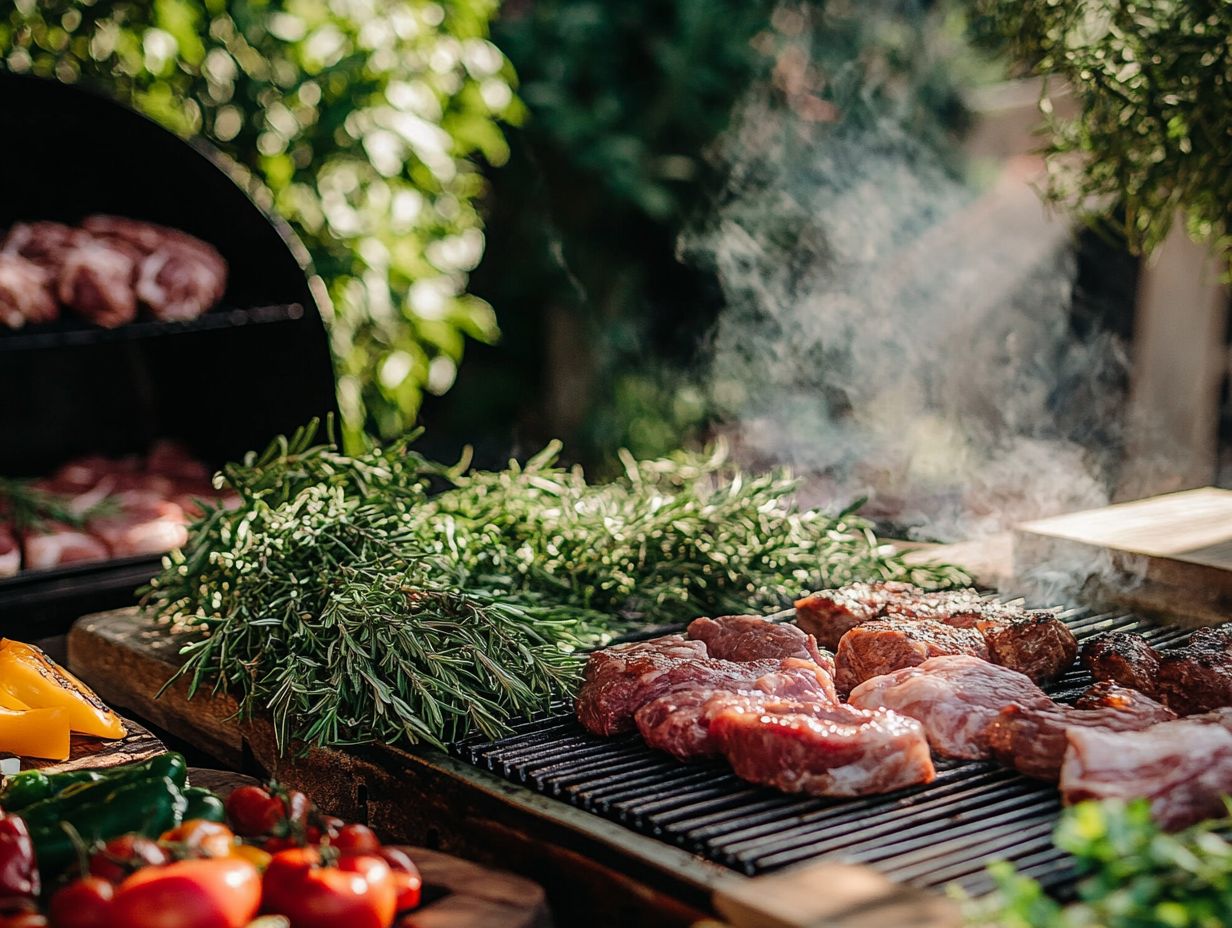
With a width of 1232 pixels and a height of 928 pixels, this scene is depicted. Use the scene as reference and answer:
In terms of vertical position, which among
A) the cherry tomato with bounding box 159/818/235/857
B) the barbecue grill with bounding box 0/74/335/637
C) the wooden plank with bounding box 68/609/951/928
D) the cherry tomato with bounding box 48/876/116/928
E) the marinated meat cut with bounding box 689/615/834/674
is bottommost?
the wooden plank with bounding box 68/609/951/928

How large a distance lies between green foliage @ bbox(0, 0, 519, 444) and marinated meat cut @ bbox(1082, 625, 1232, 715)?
140 inches

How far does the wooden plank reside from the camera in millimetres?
2219

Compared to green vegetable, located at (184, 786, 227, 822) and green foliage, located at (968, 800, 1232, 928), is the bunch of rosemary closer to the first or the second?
green vegetable, located at (184, 786, 227, 822)

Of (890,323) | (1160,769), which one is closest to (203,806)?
(1160,769)

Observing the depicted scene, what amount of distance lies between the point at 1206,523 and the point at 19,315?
4180 millimetres

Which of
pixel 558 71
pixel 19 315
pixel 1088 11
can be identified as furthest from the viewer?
pixel 558 71

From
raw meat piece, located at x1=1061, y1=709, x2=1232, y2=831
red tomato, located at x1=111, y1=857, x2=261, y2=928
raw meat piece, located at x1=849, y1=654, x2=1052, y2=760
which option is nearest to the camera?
red tomato, located at x1=111, y1=857, x2=261, y2=928

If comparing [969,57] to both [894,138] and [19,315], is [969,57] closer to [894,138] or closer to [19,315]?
[894,138]

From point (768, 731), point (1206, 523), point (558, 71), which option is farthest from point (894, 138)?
point (768, 731)

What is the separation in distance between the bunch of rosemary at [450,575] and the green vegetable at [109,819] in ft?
1.57

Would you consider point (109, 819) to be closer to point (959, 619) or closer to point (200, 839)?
point (200, 839)

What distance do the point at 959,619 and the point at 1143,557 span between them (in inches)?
32.0

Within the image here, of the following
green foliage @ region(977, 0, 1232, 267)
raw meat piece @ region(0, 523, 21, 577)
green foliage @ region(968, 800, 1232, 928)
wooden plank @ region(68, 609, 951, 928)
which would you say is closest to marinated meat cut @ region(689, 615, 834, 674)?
wooden plank @ region(68, 609, 951, 928)

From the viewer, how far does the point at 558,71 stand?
8.36 m
